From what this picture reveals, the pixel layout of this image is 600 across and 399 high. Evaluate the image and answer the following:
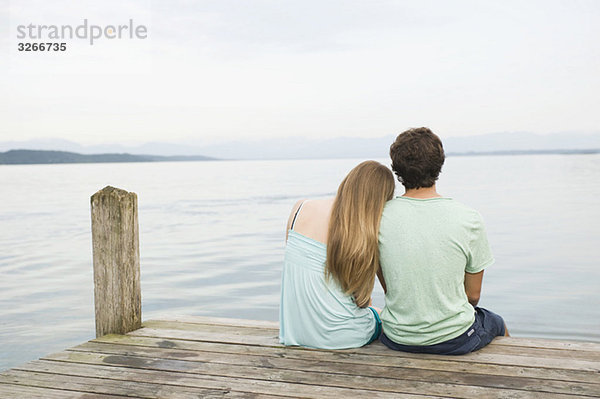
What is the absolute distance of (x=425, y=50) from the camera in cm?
4016

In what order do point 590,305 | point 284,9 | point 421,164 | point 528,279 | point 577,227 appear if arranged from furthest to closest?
1. point 284,9
2. point 577,227
3. point 528,279
4. point 590,305
5. point 421,164

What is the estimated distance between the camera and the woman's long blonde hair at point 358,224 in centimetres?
309

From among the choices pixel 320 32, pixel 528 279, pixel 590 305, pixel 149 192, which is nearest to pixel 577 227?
pixel 528 279

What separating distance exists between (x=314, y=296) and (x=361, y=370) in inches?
19.2

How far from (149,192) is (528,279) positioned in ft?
77.8

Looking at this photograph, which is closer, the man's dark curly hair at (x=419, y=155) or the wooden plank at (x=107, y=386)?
the wooden plank at (x=107, y=386)

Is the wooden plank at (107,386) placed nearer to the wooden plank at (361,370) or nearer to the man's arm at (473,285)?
the wooden plank at (361,370)

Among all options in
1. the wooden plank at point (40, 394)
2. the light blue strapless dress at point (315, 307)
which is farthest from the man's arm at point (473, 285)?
the wooden plank at point (40, 394)

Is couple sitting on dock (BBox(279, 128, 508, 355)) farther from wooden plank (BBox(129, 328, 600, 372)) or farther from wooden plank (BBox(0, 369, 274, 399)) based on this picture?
wooden plank (BBox(0, 369, 274, 399))

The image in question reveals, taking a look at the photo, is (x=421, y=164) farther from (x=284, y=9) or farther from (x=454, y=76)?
(x=454, y=76)

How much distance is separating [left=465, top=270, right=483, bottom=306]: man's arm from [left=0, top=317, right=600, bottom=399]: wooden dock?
0.32 m

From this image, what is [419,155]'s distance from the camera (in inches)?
118

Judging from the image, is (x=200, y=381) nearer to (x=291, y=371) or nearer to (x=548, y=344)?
(x=291, y=371)

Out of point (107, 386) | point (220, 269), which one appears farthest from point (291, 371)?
point (220, 269)
